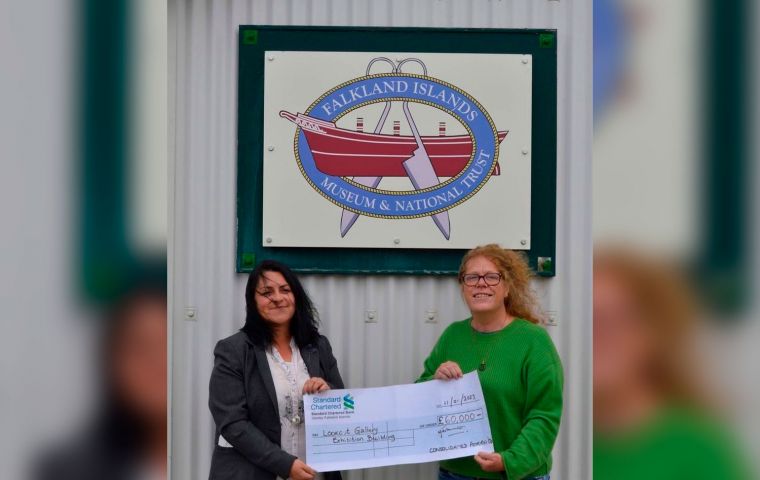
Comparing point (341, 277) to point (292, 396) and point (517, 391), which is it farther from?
point (517, 391)

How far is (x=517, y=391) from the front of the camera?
12.6ft

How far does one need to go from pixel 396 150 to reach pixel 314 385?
127 centimetres

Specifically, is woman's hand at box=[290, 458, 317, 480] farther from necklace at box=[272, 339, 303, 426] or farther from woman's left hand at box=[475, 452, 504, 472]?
woman's left hand at box=[475, 452, 504, 472]

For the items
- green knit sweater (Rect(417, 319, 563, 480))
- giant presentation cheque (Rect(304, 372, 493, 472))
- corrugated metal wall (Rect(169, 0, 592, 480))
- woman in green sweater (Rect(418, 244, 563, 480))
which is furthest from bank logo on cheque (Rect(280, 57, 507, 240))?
giant presentation cheque (Rect(304, 372, 493, 472))

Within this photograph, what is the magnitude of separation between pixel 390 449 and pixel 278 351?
2.22 feet

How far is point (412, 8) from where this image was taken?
453 centimetres

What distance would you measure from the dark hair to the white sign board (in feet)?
1.60

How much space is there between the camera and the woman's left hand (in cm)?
373

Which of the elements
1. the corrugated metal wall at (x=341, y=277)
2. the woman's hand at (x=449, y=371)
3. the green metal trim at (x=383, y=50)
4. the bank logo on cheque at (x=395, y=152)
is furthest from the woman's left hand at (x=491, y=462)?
the bank logo on cheque at (x=395, y=152)

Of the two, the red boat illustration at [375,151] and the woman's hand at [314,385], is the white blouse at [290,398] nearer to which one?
the woman's hand at [314,385]

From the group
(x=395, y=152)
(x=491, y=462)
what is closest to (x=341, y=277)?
(x=395, y=152)

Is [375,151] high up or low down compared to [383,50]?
down

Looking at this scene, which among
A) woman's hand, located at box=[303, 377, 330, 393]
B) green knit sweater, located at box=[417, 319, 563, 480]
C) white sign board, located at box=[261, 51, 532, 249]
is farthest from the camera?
white sign board, located at box=[261, 51, 532, 249]

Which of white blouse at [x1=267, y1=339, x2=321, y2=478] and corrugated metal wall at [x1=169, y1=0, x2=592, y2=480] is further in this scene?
corrugated metal wall at [x1=169, y1=0, x2=592, y2=480]
